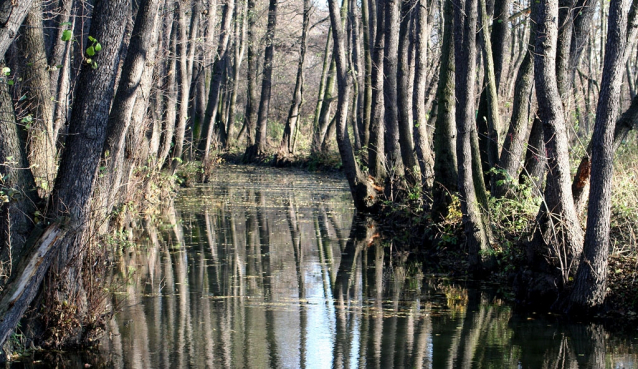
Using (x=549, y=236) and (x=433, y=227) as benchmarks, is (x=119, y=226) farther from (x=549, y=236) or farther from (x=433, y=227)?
(x=549, y=236)

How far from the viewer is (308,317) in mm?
9227

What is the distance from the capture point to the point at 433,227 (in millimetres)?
14086

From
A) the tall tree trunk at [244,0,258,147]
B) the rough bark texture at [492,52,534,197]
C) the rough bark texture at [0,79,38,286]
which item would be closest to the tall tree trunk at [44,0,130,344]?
the rough bark texture at [0,79,38,286]

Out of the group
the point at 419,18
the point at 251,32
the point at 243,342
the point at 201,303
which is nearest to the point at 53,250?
the point at 243,342

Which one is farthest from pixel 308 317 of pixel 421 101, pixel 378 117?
pixel 378 117

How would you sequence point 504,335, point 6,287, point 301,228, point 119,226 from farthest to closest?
point 301,228, point 119,226, point 504,335, point 6,287

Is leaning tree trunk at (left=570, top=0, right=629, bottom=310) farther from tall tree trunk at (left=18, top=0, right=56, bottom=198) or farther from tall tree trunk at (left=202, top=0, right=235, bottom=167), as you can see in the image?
tall tree trunk at (left=202, top=0, right=235, bottom=167)

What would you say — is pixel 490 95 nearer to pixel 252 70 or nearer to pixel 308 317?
pixel 308 317

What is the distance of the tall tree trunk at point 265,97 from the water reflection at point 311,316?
21.2 m

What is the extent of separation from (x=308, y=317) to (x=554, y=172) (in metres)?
3.61

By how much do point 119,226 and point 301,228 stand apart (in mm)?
4855

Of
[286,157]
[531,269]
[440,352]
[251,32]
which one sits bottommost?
[440,352]

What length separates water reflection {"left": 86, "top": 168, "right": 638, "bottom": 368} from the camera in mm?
7590

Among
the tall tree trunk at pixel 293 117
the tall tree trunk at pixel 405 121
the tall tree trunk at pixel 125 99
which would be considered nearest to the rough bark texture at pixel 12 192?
the tall tree trunk at pixel 125 99
